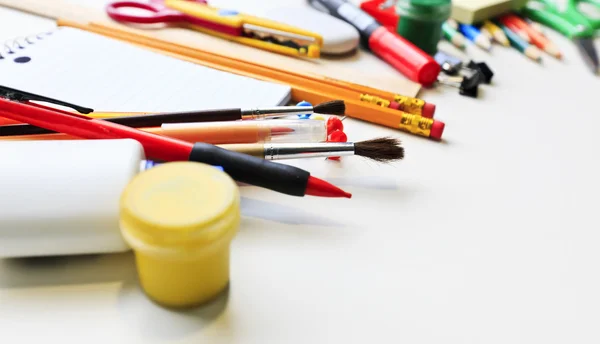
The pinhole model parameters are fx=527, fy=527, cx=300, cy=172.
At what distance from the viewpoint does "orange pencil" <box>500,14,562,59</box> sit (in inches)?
27.6

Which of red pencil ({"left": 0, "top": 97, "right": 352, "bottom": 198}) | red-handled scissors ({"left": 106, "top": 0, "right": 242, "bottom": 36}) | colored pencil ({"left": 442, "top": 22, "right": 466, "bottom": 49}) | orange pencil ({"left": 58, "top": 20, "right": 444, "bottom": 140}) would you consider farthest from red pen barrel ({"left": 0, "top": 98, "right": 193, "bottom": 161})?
colored pencil ({"left": 442, "top": 22, "right": 466, "bottom": 49})

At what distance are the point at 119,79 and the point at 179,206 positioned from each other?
0.29 meters

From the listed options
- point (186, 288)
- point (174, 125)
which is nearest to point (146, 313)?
point (186, 288)

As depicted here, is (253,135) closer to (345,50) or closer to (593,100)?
(345,50)

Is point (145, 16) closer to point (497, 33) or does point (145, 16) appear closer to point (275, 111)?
point (275, 111)

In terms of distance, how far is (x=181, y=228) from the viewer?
0.26m

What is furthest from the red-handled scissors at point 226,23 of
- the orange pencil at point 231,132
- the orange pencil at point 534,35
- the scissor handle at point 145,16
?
the orange pencil at point 534,35

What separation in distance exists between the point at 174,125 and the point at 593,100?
477 millimetres

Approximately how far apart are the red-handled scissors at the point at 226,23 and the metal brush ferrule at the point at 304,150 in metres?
0.25

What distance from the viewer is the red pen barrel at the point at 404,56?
0.59 meters

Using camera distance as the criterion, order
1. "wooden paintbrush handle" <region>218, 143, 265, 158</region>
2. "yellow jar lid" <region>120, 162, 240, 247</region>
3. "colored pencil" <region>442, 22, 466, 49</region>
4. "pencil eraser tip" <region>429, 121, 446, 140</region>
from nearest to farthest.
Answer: "yellow jar lid" <region>120, 162, 240, 247</region>, "wooden paintbrush handle" <region>218, 143, 265, 158</region>, "pencil eraser tip" <region>429, 121, 446, 140</region>, "colored pencil" <region>442, 22, 466, 49</region>

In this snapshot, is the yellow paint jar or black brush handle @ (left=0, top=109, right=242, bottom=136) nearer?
the yellow paint jar

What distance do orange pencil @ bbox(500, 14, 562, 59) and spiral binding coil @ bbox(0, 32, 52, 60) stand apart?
0.62 metres

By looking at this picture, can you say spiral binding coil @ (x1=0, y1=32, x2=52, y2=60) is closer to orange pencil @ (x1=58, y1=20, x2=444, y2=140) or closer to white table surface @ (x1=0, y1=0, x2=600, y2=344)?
orange pencil @ (x1=58, y1=20, x2=444, y2=140)
